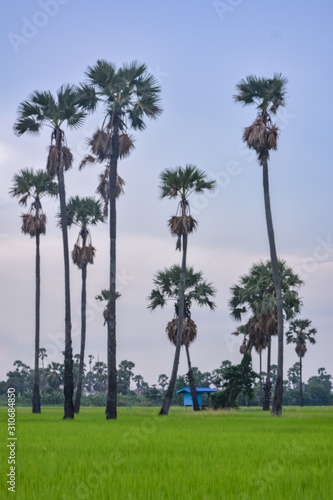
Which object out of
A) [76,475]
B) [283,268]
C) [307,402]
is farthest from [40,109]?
[307,402]

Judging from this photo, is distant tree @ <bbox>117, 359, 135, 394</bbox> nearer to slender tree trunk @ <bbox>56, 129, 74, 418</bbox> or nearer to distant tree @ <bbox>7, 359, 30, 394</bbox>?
distant tree @ <bbox>7, 359, 30, 394</bbox>

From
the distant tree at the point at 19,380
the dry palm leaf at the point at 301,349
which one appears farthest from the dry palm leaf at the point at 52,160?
the distant tree at the point at 19,380

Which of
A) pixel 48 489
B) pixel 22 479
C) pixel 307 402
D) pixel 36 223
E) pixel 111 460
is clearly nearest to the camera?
pixel 48 489

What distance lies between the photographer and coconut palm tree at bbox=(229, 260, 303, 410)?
4962cm

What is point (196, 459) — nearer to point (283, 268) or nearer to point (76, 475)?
point (76, 475)

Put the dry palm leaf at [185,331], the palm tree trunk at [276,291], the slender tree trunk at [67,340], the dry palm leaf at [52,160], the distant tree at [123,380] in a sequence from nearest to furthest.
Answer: the slender tree trunk at [67,340] < the dry palm leaf at [52,160] < the palm tree trunk at [276,291] < the dry palm leaf at [185,331] < the distant tree at [123,380]

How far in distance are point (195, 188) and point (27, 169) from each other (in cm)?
1332

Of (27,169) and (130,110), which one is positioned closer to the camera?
(130,110)

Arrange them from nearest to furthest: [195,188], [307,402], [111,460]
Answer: [111,460], [195,188], [307,402]

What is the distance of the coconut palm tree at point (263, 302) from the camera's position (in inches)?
1954

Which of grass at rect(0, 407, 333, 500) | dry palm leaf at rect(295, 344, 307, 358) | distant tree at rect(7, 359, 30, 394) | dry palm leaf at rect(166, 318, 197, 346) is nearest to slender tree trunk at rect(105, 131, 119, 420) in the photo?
dry palm leaf at rect(166, 318, 197, 346)

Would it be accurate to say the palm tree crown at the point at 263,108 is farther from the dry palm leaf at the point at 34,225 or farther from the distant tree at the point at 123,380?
the distant tree at the point at 123,380

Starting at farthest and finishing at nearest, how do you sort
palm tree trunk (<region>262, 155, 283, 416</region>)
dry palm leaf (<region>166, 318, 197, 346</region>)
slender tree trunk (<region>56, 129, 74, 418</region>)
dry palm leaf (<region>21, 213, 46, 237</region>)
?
dry palm leaf (<region>166, 318, 197, 346</region>) → dry palm leaf (<region>21, 213, 46, 237</region>) → palm tree trunk (<region>262, 155, 283, 416</region>) → slender tree trunk (<region>56, 129, 74, 418</region>)

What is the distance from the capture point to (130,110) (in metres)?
39.5
